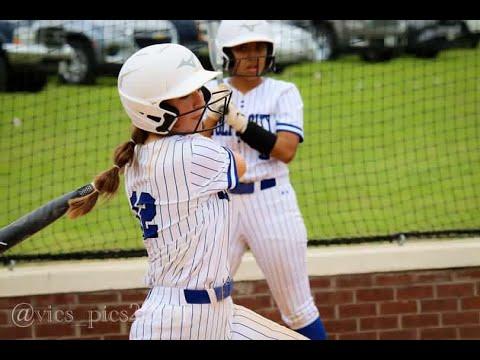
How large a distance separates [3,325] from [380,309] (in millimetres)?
2067

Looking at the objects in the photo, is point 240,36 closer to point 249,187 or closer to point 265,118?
point 265,118

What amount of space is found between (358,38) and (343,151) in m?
2.21

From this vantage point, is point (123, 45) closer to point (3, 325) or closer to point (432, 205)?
point (432, 205)

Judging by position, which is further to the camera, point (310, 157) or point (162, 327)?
point (310, 157)

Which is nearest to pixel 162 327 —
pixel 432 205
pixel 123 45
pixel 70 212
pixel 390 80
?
pixel 70 212

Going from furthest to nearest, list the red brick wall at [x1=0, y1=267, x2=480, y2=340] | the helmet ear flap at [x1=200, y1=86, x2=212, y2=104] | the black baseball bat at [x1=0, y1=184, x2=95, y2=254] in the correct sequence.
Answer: the red brick wall at [x1=0, y1=267, x2=480, y2=340], the black baseball bat at [x1=0, y1=184, x2=95, y2=254], the helmet ear flap at [x1=200, y1=86, x2=212, y2=104]

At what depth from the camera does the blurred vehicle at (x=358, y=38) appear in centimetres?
962

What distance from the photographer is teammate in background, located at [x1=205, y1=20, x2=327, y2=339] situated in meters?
4.49

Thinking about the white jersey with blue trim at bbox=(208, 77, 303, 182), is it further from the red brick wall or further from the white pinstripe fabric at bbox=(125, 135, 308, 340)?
the white pinstripe fabric at bbox=(125, 135, 308, 340)

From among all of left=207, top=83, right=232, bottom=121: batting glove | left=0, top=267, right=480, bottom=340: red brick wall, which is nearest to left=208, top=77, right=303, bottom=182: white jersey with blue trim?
left=207, top=83, right=232, bottom=121: batting glove

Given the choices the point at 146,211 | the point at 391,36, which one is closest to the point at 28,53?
the point at 391,36

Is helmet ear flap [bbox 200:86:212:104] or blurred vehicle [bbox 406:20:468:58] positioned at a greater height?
blurred vehicle [bbox 406:20:468:58]

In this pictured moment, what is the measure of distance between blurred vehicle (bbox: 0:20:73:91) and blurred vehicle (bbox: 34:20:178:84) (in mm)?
124

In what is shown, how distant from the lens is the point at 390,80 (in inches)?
391
